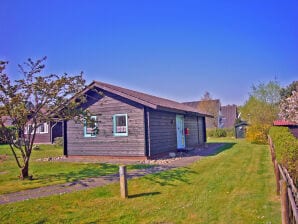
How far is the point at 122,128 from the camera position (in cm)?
1456

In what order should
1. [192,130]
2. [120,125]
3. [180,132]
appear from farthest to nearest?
[192,130] < [180,132] < [120,125]

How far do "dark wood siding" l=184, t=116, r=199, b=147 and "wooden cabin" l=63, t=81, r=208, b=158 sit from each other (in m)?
2.27

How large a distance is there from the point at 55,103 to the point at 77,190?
4.52 metres

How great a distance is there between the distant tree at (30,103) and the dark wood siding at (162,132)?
444cm

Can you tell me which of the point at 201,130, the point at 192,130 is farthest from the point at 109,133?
the point at 201,130

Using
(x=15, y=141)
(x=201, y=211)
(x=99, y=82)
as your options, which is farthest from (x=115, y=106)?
(x=201, y=211)

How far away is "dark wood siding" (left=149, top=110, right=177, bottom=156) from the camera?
13945 millimetres

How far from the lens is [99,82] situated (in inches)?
596

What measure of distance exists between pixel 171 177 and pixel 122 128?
623 cm

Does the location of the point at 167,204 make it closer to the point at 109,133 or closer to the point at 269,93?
the point at 109,133

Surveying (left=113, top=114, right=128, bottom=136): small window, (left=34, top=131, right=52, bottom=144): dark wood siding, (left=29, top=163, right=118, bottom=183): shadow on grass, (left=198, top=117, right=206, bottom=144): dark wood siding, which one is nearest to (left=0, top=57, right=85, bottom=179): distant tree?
(left=29, top=163, right=118, bottom=183): shadow on grass

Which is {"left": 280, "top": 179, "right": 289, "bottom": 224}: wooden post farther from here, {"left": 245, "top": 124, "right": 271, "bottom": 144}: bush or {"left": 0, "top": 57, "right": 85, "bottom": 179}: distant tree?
{"left": 245, "top": 124, "right": 271, "bottom": 144}: bush

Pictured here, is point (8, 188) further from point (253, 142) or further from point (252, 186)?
point (253, 142)

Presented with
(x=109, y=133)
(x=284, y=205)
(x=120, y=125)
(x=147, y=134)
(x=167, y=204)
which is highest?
(x=120, y=125)
